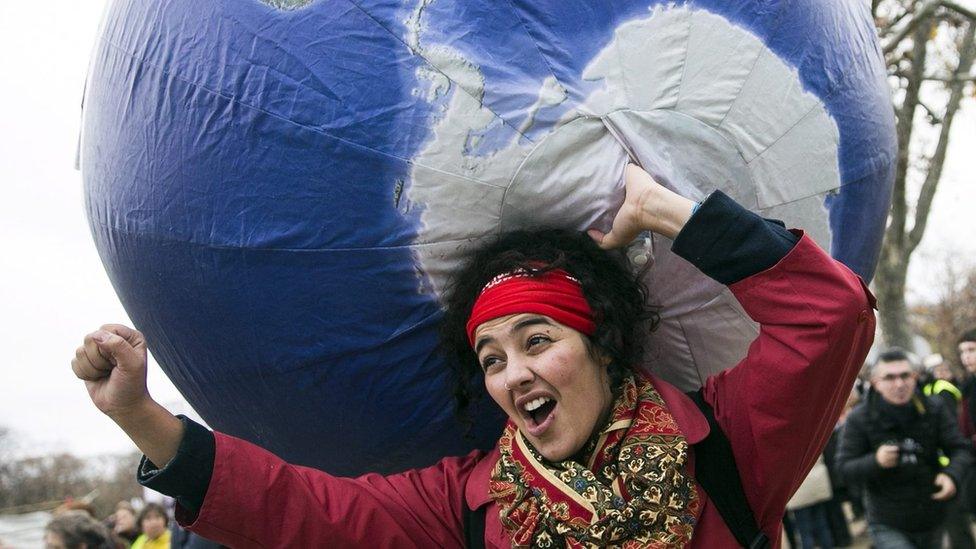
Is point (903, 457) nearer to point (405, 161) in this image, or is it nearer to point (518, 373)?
point (518, 373)

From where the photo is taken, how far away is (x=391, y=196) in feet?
6.53

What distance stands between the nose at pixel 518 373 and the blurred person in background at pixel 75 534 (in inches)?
140

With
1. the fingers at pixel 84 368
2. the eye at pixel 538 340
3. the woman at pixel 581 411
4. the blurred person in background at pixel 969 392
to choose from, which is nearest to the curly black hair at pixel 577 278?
the woman at pixel 581 411

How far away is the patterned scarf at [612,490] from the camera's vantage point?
1893 millimetres

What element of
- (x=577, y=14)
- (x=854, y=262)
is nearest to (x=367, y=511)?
(x=577, y=14)

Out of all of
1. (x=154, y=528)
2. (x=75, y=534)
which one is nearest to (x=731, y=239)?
(x=75, y=534)

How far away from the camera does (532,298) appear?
2045 millimetres

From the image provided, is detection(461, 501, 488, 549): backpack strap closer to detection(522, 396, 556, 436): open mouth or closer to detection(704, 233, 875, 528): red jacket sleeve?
detection(522, 396, 556, 436): open mouth

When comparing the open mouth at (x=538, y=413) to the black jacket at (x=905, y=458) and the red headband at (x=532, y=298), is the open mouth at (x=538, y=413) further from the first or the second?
the black jacket at (x=905, y=458)

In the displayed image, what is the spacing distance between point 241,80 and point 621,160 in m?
0.78

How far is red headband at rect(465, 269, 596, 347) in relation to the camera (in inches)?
80.4

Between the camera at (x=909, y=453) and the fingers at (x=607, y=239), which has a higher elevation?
the fingers at (x=607, y=239)

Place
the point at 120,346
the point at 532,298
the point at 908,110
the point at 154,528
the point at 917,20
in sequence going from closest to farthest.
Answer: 1. the point at 120,346
2. the point at 532,298
3. the point at 917,20
4. the point at 154,528
5. the point at 908,110

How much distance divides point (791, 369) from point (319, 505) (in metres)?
0.96
